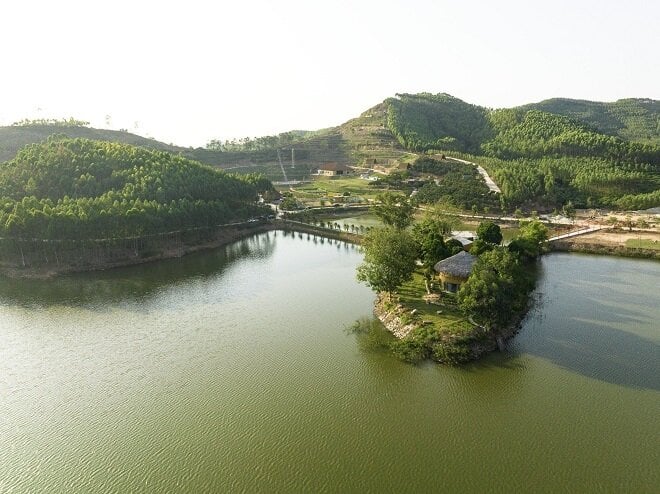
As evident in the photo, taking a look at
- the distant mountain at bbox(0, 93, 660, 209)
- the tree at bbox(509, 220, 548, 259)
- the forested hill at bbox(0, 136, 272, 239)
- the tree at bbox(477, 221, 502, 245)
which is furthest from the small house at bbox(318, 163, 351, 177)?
the tree at bbox(477, 221, 502, 245)

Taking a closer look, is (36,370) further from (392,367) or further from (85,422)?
(392,367)

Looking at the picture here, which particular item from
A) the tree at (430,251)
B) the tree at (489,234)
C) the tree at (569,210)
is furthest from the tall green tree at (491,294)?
the tree at (569,210)

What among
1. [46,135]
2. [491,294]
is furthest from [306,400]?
[46,135]

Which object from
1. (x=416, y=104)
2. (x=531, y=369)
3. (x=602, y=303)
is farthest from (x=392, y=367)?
(x=416, y=104)

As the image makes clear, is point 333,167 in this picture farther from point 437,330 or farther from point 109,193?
point 437,330

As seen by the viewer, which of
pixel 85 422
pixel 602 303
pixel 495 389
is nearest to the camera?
pixel 85 422

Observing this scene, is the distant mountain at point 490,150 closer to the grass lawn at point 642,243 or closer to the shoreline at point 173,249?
the grass lawn at point 642,243
